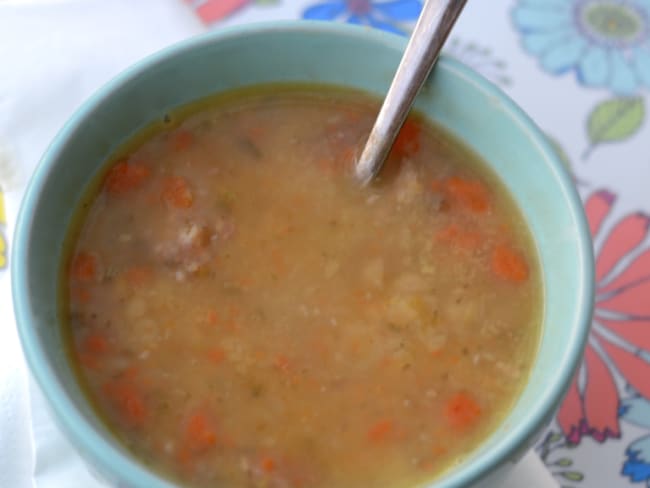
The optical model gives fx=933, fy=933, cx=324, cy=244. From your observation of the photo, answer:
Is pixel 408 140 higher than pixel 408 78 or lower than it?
lower

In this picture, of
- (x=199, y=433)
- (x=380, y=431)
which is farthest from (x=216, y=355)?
(x=380, y=431)

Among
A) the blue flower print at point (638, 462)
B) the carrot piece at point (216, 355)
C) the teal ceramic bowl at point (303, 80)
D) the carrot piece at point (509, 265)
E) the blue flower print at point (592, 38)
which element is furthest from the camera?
the blue flower print at point (592, 38)

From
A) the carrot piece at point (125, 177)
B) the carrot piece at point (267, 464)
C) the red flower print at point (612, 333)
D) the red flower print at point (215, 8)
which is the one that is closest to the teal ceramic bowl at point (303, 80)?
the carrot piece at point (125, 177)

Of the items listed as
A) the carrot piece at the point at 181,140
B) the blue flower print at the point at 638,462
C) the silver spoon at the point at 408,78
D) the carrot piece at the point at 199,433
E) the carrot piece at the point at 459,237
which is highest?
the silver spoon at the point at 408,78

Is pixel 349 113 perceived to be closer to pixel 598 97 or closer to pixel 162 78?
pixel 162 78

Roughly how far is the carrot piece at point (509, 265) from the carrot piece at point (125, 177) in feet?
1.52

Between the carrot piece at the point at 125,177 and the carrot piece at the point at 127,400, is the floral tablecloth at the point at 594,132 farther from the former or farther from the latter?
the carrot piece at the point at 127,400

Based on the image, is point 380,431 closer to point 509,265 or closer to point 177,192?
point 509,265

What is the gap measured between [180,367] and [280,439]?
0.14 meters

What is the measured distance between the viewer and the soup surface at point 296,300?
103 cm

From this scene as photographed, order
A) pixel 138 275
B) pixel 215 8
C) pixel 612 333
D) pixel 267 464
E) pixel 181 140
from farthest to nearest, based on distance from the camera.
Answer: pixel 215 8 < pixel 612 333 < pixel 181 140 < pixel 138 275 < pixel 267 464

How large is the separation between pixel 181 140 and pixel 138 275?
0.73ft

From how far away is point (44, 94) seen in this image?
1.40 metres

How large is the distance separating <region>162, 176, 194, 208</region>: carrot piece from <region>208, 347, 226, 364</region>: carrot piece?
211 millimetres
